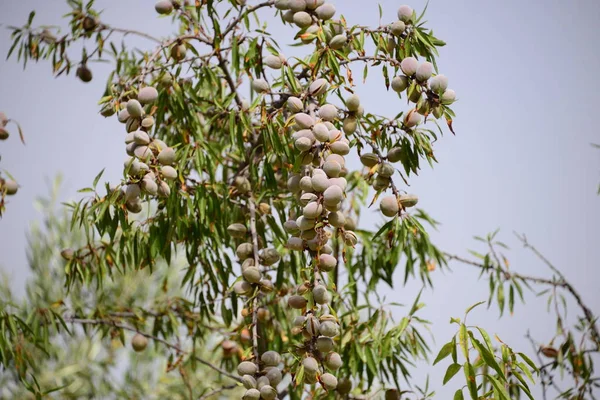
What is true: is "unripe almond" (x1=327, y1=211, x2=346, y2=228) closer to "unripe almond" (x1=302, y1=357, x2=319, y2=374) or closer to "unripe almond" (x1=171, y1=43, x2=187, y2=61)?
"unripe almond" (x1=302, y1=357, x2=319, y2=374)

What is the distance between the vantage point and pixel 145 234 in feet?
5.56

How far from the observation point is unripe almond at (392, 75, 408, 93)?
1310 mm

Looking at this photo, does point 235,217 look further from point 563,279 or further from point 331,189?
point 563,279

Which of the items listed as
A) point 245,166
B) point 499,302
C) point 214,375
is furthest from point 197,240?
point 214,375

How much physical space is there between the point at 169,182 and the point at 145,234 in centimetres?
25

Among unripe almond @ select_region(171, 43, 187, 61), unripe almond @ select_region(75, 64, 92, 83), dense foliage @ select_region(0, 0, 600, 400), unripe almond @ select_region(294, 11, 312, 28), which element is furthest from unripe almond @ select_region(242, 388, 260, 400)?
unripe almond @ select_region(75, 64, 92, 83)

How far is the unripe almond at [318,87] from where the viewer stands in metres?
1.34

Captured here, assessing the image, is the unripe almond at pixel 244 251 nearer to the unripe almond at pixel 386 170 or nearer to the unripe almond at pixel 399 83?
the unripe almond at pixel 386 170

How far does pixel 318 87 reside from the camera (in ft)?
4.40

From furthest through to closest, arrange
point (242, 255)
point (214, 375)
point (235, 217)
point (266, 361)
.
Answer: point (214, 375) < point (235, 217) < point (242, 255) < point (266, 361)

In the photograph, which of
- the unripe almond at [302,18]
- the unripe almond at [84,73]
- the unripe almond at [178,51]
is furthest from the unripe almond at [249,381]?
the unripe almond at [84,73]

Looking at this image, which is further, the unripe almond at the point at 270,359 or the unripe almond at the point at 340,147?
the unripe almond at the point at 270,359

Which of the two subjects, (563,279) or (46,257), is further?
(46,257)

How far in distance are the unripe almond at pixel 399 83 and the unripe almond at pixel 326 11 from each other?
210mm
